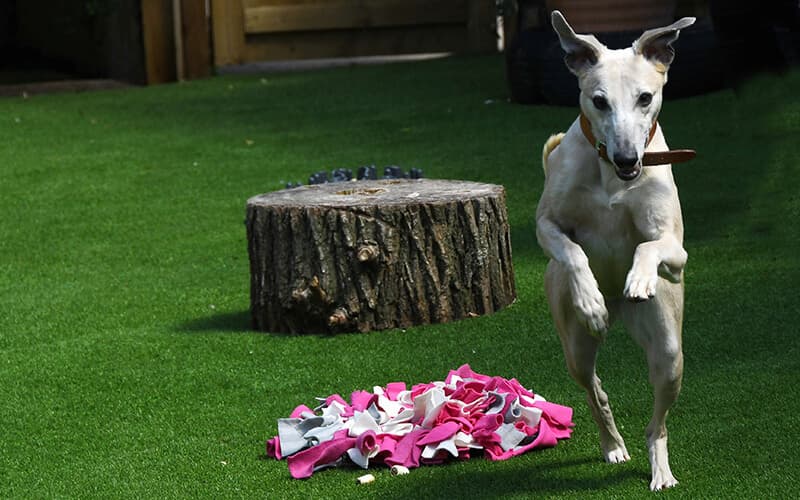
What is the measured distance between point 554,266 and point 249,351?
2010 millimetres

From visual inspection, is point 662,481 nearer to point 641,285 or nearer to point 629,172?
point 641,285

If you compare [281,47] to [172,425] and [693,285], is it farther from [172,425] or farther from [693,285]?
[172,425]

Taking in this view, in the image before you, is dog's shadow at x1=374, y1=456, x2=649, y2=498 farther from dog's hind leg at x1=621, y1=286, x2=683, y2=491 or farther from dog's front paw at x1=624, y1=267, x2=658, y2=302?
dog's front paw at x1=624, y1=267, x2=658, y2=302

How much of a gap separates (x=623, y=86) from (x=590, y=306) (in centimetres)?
58

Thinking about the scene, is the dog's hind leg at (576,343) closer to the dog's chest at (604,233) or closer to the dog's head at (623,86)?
the dog's chest at (604,233)

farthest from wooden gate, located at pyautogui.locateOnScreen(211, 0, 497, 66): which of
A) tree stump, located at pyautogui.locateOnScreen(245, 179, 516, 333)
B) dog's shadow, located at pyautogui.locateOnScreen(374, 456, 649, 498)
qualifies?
dog's shadow, located at pyautogui.locateOnScreen(374, 456, 649, 498)

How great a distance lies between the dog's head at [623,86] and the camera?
124 inches

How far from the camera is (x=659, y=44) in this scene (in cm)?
328

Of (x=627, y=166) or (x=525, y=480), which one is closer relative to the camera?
(x=627, y=166)

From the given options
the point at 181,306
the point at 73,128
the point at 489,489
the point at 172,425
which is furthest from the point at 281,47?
the point at 489,489

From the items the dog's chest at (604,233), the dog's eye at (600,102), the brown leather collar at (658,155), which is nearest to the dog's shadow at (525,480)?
the dog's chest at (604,233)

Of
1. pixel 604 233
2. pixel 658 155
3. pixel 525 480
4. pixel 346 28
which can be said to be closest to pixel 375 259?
pixel 525 480

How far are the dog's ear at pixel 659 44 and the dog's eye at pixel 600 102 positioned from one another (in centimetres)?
19

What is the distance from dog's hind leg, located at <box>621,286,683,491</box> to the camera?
3430mm
